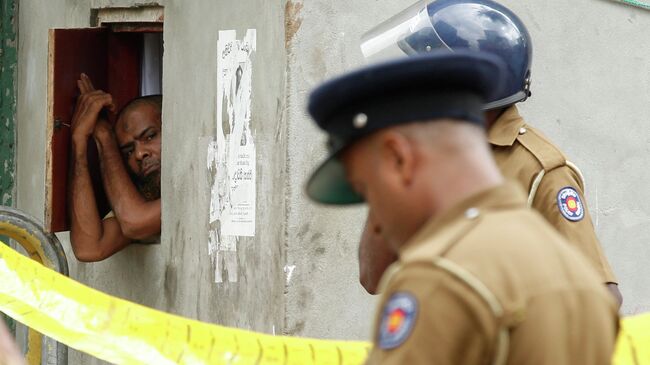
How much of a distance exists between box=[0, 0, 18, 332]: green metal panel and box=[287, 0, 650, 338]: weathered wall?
2746mm

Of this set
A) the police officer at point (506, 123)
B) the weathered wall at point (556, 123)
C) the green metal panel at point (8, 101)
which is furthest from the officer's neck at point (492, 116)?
the green metal panel at point (8, 101)

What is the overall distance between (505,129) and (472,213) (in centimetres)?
192

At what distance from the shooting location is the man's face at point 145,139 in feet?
21.2

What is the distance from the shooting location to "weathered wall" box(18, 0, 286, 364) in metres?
5.46

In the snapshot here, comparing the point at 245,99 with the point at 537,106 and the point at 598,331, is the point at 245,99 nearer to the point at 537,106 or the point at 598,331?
the point at 537,106

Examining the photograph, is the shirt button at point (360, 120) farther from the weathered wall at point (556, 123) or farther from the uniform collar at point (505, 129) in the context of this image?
the weathered wall at point (556, 123)

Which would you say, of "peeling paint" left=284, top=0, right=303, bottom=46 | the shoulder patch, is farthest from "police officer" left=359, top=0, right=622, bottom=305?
the shoulder patch

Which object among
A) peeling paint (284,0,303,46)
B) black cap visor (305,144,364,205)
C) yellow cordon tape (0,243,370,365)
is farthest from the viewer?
peeling paint (284,0,303,46)

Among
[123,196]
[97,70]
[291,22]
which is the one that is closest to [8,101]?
[97,70]

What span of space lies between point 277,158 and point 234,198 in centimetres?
37

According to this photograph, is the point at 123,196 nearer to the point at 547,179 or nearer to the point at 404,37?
the point at 404,37

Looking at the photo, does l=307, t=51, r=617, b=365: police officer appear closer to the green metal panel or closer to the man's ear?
the man's ear

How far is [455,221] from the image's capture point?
193 cm

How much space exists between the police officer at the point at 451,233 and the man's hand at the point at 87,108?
178 inches
